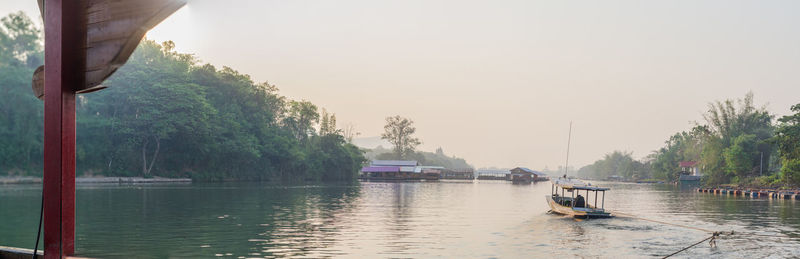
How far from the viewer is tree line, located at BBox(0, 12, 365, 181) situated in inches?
2272

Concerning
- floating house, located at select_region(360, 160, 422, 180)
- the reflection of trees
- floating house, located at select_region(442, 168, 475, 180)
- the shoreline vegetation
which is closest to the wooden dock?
the reflection of trees

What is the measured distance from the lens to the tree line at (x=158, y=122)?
5772 cm

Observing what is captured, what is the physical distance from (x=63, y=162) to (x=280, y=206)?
3666 centimetres

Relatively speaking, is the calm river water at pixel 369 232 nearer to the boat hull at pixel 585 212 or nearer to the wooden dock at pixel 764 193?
the boat hull at pixel 585 212

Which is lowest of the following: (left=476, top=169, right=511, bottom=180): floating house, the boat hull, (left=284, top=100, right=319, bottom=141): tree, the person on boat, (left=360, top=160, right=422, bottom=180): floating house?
(left=476, top=169, right=511, bottom=180): floating house

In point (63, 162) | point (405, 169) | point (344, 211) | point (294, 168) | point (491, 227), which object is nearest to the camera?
point (63, 162)

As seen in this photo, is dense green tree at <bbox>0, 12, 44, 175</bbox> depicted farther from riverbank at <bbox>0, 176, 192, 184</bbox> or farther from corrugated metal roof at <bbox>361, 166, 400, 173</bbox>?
corrugated metal roof at <bbox>361, 166, 400, 173</bbox>

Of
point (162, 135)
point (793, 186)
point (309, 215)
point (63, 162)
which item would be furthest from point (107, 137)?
point (793, 186)

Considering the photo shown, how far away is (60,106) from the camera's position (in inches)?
127

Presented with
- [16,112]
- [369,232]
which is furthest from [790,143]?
[16,112]

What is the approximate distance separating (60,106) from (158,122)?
218 feet

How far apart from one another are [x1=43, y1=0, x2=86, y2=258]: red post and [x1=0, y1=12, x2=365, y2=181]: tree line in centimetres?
6162

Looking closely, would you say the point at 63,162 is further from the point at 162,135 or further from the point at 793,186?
the point at 793,186

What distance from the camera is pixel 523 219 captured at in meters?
34.5
